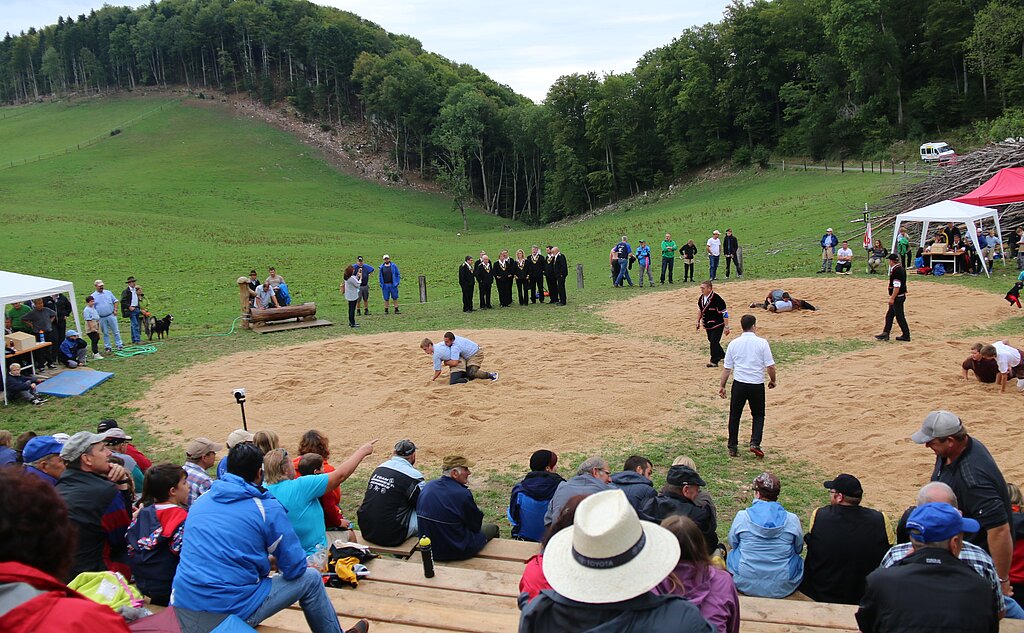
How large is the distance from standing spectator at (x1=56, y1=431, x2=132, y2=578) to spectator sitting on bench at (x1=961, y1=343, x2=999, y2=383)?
12.0m

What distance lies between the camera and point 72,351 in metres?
16.6

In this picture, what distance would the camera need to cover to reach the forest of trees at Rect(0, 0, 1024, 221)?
58.2 meters

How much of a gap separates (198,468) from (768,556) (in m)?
4.99

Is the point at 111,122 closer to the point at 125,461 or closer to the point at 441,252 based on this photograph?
the point at 441,252

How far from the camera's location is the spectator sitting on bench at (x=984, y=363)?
1119cm

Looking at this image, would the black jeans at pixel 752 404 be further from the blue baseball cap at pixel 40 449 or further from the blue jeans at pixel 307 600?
the blue baseball cap at pixel 40 449

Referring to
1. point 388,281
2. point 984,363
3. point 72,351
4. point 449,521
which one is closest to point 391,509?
point 449,521

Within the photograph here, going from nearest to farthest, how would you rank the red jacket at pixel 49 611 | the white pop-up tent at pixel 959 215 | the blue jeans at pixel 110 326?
1. the red jacket at pixel 49 611
2. the blue jeans at pixel 110 326
3. the white pop-up tent at pixel 959 215

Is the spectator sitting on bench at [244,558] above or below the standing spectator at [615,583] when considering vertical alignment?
below

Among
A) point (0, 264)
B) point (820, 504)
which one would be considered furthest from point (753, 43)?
point (820, 504)

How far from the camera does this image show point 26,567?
2277mm

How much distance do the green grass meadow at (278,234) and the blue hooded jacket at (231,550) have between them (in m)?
4.14

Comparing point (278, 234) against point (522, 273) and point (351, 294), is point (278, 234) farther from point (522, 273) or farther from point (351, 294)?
point (351, 294)

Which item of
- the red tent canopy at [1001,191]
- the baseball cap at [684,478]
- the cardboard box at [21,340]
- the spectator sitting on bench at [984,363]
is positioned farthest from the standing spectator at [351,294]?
the red tent canopy at [1001,191]
